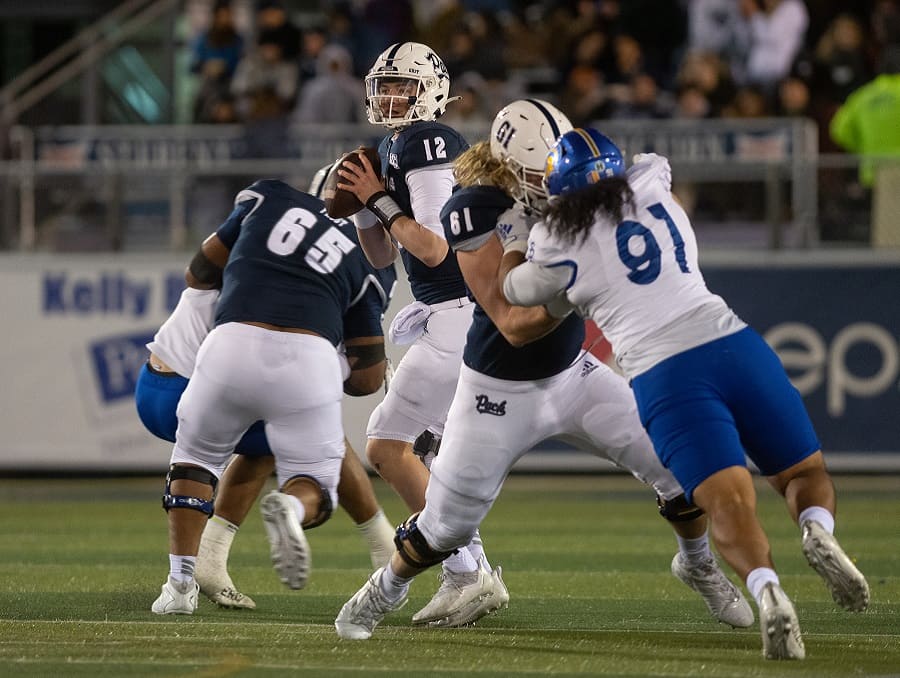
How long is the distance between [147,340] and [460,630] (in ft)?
25.0

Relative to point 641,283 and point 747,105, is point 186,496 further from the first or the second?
point 747,105

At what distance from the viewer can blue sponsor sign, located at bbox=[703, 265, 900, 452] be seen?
514 inches

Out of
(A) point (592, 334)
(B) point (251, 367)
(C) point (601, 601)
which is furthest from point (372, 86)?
(A) point (592, 334)

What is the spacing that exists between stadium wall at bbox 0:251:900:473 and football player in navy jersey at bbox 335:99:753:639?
7.19m

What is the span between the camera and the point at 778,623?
5.12 meters

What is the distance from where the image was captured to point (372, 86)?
7152 mm

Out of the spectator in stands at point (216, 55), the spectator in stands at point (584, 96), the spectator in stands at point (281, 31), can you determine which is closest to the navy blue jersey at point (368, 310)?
the spectator in stands at point (584, 96)

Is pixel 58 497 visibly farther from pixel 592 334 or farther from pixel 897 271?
pixel 897 271

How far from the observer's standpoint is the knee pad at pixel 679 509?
6.00 meters

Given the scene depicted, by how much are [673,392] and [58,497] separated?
8.52 m

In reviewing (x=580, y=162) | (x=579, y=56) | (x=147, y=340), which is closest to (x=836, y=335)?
(x=579, y=56)

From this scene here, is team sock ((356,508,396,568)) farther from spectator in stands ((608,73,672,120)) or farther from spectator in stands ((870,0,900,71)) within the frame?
spectator in stands ((870,0,900,71))

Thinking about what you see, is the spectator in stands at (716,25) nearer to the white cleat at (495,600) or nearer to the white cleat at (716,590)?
the white cleat at (495,600)

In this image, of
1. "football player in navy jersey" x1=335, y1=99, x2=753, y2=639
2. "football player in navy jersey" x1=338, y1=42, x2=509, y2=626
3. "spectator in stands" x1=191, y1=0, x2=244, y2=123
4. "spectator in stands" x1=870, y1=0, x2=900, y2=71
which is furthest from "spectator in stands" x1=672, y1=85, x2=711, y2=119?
"football player in navy jersey" x1=335, y1=99, x2=753, y2=639
